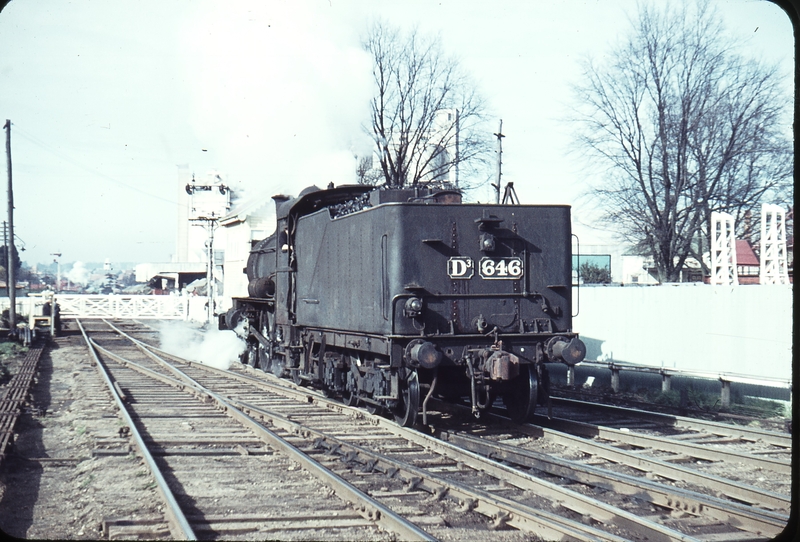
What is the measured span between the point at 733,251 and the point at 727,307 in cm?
449

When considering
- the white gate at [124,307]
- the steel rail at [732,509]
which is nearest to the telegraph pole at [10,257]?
the white gate at [124,307]

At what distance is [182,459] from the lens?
841cm

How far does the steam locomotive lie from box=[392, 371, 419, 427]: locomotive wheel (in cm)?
2

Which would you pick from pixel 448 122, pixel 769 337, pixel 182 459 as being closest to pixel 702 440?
pixel 769 337

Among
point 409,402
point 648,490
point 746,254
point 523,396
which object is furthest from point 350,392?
point 746,254

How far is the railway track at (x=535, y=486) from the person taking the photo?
5734 mm

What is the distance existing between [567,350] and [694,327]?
682 cm

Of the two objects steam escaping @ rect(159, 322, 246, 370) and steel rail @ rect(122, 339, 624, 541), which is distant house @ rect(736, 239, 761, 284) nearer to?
steam escaping @ rect(159, 322, 246, 370)

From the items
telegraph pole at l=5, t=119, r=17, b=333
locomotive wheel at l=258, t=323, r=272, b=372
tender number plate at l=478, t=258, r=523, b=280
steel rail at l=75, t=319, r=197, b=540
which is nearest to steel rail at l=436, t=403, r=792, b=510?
tender number plate at l=478, t=258, r=523, b=280

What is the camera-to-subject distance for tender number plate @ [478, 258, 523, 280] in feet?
30.9

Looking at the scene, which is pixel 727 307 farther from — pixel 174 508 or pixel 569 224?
pixel 174 508

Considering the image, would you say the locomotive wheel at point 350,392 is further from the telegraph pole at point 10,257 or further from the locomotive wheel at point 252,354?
the telegraph pole at point 10,257

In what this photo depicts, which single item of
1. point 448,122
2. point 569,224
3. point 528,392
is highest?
point 448,122

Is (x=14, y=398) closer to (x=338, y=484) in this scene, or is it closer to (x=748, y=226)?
(x=338, y=484)
